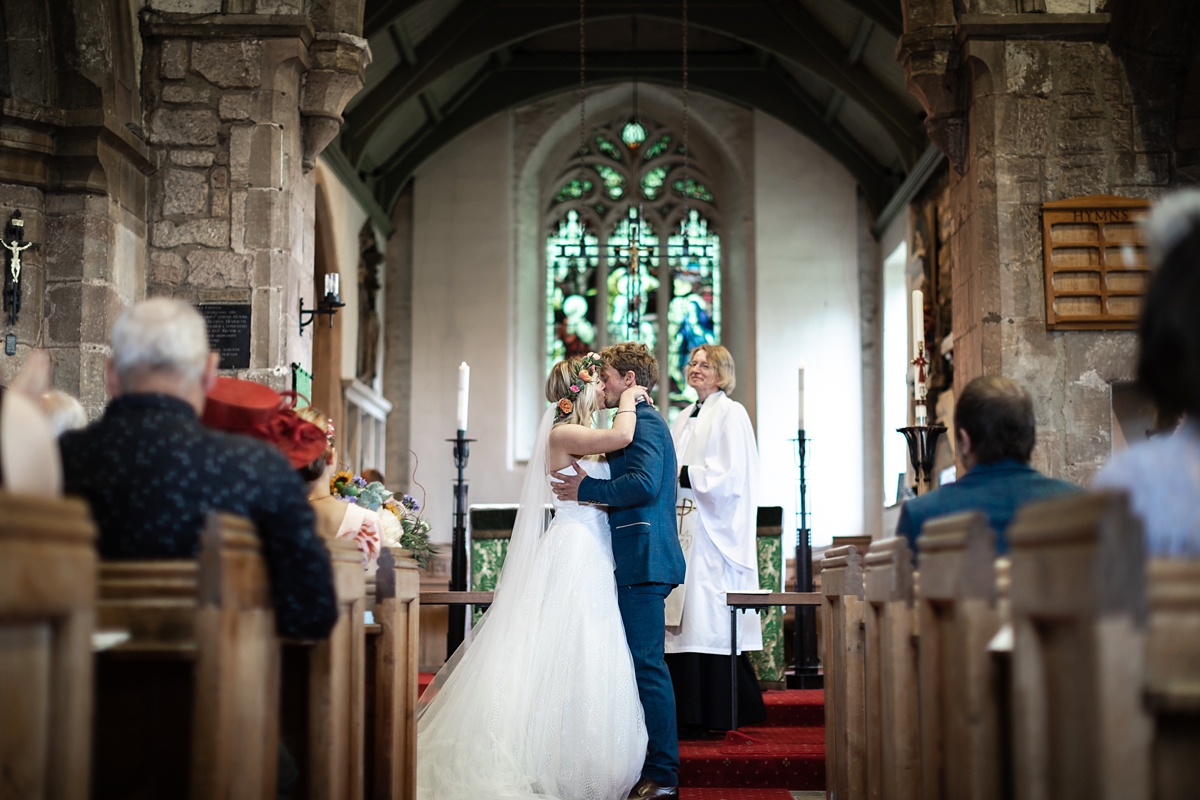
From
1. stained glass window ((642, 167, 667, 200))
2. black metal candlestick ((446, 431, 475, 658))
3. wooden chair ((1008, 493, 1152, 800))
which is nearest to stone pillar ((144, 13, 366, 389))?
black metal candlestick ((446, 431, 475, 658))

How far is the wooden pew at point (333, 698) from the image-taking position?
2.57 meters

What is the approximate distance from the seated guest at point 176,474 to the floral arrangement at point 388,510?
2.02 m

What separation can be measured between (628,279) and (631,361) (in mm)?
8070

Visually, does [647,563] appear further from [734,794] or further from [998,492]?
[998,492]

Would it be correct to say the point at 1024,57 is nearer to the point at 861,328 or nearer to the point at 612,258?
the point at 861,328

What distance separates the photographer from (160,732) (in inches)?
88.2

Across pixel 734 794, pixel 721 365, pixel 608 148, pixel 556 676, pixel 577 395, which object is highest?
pixel 608 148

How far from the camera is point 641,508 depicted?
411cm

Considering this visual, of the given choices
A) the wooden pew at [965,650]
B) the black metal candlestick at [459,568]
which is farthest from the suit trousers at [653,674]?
the black metal candlestick at [459,568]

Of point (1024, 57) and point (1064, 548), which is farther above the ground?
point (1024, 57)

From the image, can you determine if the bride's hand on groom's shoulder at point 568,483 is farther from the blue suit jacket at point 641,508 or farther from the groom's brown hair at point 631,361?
the groom's brown hair at point 631,361

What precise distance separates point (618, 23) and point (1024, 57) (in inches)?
235

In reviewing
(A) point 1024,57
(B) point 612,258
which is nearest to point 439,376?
(B) point 612,258

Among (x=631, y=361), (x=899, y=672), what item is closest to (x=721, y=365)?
(x=631, y=361)
